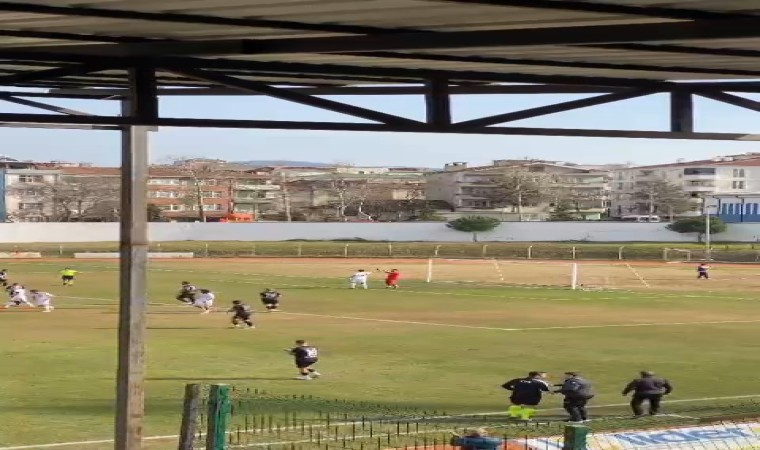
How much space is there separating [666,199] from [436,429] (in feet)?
483

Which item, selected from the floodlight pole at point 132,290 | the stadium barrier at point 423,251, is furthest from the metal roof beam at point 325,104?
the stadium barrier at point 423,251

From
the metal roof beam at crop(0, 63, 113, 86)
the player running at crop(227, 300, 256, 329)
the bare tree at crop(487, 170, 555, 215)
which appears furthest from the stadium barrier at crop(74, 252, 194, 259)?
the metal roof beam at crop(0, 63, 113, 86)

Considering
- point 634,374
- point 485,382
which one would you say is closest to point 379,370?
point 485,382

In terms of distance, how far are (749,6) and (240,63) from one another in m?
4.97

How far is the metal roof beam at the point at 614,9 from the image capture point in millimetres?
6539

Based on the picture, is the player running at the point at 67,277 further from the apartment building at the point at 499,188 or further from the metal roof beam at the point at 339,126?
the apartment building at the point at 499,188

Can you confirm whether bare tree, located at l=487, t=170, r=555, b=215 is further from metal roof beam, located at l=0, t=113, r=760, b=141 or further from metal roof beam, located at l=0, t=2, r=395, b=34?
metal roof beam, located at l=0, t=2, r=395, b=34

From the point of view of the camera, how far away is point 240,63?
10289 millimetres

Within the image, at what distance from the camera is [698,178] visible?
173 meters

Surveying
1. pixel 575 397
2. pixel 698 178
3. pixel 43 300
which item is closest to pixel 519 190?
pixel 698 178

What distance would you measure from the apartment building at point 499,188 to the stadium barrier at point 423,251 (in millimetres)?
55159

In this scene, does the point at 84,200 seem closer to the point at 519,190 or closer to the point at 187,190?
the point at 187,190

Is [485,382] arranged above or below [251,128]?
below

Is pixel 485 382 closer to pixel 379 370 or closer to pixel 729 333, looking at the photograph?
pixel 379 370
